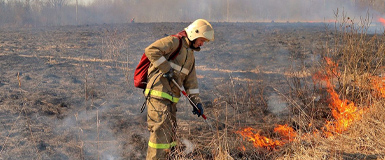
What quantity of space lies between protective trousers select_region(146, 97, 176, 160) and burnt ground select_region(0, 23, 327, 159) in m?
0.27

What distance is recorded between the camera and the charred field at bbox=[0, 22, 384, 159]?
447cm

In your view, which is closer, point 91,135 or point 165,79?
point 165,79

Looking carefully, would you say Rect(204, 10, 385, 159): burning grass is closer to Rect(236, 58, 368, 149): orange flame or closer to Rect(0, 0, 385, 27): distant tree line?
Rect(236, 58, 368, 149): orange flame

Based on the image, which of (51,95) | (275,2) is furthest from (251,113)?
(275,2)

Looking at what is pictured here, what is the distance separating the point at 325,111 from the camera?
549 centimetres

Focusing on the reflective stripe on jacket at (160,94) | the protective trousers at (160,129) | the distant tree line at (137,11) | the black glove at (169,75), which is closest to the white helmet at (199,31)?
the black glove at (169,75)

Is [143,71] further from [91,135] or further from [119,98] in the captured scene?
[119,98]

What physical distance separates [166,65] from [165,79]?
9.1 inches

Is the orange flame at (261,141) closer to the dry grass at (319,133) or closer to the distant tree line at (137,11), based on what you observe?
the dry grass at (319,133)

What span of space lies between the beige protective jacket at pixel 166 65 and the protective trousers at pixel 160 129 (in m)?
0.11

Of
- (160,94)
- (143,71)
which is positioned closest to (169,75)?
(160,94)

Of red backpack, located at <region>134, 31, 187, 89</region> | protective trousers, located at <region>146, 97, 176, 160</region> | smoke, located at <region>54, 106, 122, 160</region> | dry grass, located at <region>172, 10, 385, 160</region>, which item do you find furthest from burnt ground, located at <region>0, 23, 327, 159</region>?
red backpack, located at <region>134, 31, 187, 89</region>

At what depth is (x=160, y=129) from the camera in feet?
11.8

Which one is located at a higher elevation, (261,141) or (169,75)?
(169,75)
